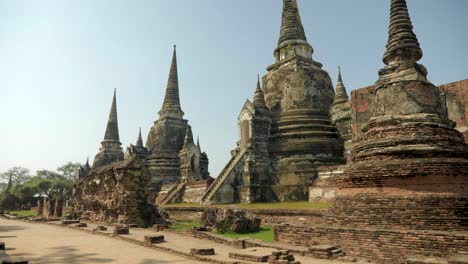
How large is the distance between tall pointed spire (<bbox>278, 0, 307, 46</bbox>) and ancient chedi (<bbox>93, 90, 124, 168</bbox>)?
25214 millimetres

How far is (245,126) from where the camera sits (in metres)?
23.4

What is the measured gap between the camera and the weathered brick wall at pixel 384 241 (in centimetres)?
752

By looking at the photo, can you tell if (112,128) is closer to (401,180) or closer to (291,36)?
(291,36)

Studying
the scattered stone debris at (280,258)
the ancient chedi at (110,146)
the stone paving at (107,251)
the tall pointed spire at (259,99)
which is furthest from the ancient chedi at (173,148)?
the scattered stone debris at (280,258)

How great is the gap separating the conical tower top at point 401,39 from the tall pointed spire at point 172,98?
26210 millimetres

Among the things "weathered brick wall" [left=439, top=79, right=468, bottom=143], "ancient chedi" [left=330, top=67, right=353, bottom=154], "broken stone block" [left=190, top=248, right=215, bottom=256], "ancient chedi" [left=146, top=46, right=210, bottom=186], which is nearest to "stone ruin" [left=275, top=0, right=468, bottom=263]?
"broken stone block" [left=190, top=248, right=215, bottom=256]

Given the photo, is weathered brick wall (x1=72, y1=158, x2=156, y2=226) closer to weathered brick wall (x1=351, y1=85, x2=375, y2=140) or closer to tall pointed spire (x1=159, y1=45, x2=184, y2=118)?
weathered brick wall (x1=351, y1=85, x2=375, y2=140)

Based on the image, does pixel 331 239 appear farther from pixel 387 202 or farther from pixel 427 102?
pixel 427 102

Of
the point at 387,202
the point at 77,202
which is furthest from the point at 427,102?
the point at 77,202

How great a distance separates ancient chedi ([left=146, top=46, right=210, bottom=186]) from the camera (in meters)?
32.2

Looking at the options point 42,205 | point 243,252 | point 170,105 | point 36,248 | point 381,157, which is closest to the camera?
point 243,252

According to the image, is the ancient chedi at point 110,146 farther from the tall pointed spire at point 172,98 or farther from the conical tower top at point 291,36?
the conical tower top at point 291,36

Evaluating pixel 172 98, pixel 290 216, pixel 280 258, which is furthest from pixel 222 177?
pixel 172 98

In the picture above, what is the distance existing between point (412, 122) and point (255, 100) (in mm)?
14311
